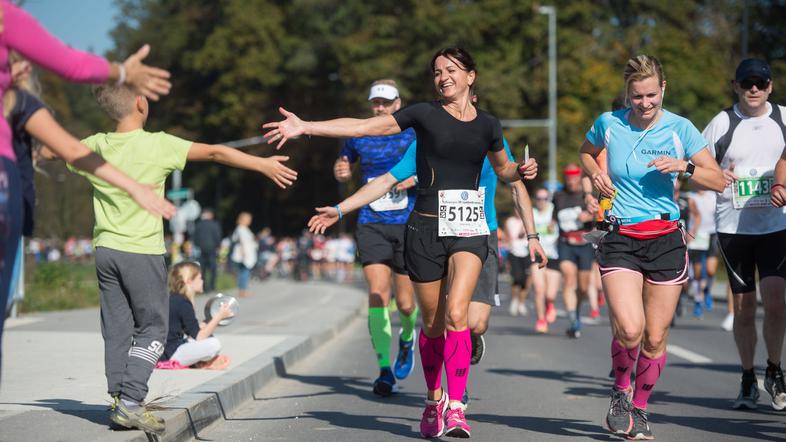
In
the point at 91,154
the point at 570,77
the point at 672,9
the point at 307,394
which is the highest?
the point at 672,9

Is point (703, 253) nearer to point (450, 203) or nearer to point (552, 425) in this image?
point (552, 425)

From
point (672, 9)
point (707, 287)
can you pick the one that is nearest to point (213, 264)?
point (707, 287)

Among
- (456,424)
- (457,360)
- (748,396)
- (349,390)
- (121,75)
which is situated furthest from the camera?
(349,390)

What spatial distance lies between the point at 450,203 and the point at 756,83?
2501mm

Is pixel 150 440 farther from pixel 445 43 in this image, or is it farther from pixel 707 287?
pixel 445 43

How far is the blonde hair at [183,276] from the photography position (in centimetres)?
929

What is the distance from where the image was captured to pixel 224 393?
7.93 meters

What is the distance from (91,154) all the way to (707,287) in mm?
16752

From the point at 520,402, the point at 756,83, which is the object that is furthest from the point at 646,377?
the point at 756,83

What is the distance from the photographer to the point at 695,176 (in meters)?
6.72

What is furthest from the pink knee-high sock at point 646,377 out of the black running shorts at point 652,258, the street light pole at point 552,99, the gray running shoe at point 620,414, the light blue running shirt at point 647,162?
the street light pole at point 552,99

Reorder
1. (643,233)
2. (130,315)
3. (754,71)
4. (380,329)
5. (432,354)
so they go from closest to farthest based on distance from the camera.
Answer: (130,315) → (643,233) → (432,354) → (754,71) → (380,329)

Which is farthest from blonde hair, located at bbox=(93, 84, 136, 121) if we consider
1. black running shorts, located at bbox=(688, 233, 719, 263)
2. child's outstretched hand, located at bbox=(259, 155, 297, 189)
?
black running shorts, located at bbox=(688, 233, 719, 263)

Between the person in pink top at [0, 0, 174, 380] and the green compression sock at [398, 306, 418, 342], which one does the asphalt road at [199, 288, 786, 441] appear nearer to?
the green compression sock at [398, 306, 418, 342]
